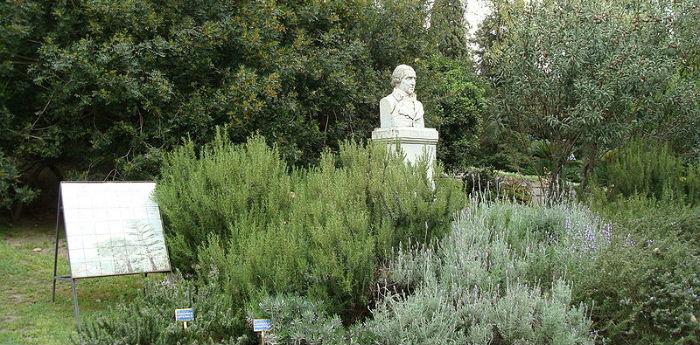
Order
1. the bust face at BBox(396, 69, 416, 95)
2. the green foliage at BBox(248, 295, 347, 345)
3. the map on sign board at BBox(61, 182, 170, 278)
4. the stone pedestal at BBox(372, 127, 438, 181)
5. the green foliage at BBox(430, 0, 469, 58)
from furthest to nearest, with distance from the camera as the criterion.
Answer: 1. the green foliage at BBox(430, 0, 469, 58)
2. the bust face at BBox(396, 69, 416, 95)
3. the stone pedestal at BBox(372, 127, 438, 181)
4. the map on sign board at BBox(61, 182, 170, 278)
5. the green foliage at BBox(248, 295, 347, 345)

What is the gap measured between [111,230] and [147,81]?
4198 mm

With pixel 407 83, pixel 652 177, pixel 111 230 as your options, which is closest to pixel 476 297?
pixel 111 230

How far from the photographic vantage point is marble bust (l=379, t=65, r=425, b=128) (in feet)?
25.9

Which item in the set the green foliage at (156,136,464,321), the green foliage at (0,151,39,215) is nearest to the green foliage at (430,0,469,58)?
the green foliage at (0,151,39,215)

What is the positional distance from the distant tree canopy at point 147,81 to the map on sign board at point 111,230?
10.9 feet

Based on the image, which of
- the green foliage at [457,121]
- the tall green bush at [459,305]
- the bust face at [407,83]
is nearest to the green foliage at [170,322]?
the tall green bush at [459,305]

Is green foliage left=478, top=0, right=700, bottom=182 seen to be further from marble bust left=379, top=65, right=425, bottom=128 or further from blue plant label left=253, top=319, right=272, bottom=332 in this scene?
blue plant label left=253, top=319, right=272, bottom=332

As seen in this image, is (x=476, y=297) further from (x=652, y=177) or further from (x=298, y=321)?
(x=652, y=177)

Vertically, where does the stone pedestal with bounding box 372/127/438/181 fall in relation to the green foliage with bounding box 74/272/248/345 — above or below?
above

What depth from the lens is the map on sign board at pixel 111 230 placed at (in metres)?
5.01

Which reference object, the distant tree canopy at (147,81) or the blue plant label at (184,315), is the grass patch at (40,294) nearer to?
the blue plant label at (184,315)

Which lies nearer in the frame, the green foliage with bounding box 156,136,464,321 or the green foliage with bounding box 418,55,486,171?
the green foliage with bounding box 156,136,464,321

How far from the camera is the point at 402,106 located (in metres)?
7.93

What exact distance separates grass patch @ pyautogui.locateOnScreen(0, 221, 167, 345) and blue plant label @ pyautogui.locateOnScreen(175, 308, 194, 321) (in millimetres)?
748
